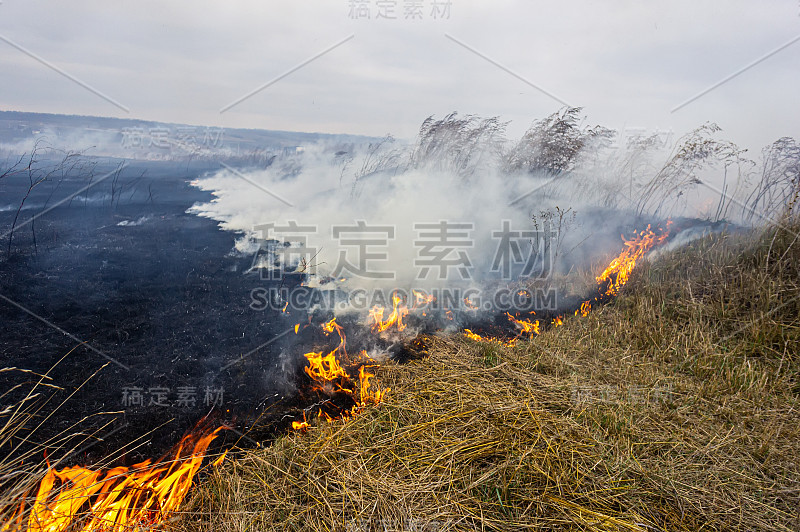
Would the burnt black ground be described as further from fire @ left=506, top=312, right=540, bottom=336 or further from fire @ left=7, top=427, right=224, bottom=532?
fire @ left=506, top=312, right=540, bottom=336

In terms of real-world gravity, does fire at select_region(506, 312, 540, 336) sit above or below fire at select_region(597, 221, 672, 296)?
below

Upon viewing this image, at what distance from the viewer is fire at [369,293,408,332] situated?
4.44 meters

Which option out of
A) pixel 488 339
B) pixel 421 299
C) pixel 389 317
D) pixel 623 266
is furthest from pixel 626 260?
pixel 389 317

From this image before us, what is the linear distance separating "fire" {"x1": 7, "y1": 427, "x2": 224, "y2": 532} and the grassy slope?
175mm

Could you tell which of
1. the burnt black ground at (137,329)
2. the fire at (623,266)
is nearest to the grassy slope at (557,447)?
the burnt black ground at (137,329)

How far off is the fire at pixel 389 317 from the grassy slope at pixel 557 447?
62 cm

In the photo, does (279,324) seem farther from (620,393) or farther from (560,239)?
(560,239)

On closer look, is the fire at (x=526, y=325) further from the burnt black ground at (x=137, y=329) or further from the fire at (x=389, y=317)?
the burnt black ground at (x=137, y=329)

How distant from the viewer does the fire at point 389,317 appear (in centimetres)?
444

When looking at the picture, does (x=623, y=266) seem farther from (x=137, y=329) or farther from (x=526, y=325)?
(x=137, y=329)

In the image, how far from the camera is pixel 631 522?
78.4 inches

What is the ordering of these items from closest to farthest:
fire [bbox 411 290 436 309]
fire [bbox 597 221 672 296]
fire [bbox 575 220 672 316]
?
fire [bbox 411 290 436 309]
fire [bbox 575 220 672 316]
fire [bbox 597 221 672 296]

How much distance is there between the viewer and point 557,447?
240 cm

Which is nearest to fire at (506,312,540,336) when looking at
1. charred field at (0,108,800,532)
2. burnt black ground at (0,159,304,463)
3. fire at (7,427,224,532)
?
charred field at (0,108,800,532)
